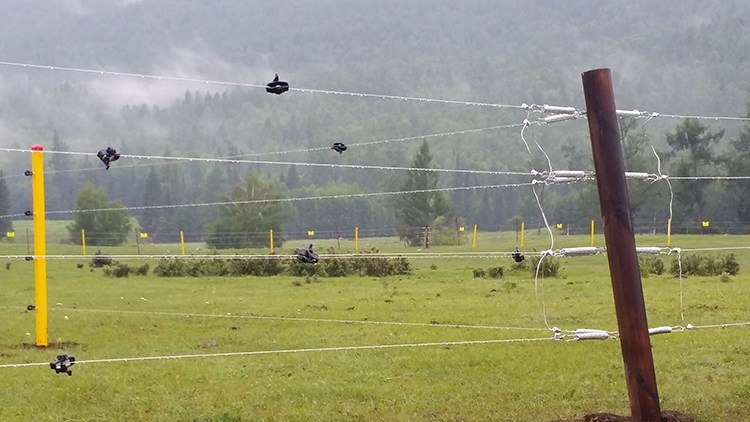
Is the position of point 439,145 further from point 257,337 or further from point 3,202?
point 257,337

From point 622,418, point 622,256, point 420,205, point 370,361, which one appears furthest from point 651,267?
point 420,205

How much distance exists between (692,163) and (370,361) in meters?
51.3

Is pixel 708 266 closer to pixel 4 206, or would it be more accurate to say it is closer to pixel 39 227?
pixel 39 227

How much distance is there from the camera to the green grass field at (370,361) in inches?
378

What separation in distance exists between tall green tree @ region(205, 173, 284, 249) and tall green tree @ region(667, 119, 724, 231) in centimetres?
2702

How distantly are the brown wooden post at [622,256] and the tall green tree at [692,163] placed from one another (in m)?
53.1

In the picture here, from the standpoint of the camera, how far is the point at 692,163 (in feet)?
193

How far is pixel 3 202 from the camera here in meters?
73.6

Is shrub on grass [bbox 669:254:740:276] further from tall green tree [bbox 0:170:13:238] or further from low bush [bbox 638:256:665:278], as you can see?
tall green tree [bbox 0:170:13:238]

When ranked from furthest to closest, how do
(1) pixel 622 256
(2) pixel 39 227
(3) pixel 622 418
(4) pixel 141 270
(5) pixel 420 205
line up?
1. (5) pixel 420 205
2. (4) pixel 141 270
3. (2) pixel 39 227
4. (3) pixel 622 418
5. (1) pixel 622 256

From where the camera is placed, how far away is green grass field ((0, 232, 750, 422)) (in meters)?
9.61

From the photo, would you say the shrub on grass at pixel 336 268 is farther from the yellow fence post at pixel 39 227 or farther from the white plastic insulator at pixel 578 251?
the white plastic insulator at pixel 578 251

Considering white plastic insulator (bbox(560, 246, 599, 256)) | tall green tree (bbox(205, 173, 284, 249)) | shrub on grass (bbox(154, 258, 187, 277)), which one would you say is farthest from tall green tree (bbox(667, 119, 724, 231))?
white plastic insulator (bbox(560, 246, 599, 256))

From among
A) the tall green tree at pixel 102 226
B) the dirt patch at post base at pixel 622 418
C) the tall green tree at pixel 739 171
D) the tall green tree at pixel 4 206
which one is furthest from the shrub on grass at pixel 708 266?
the tall green tree at pixel 4 206
